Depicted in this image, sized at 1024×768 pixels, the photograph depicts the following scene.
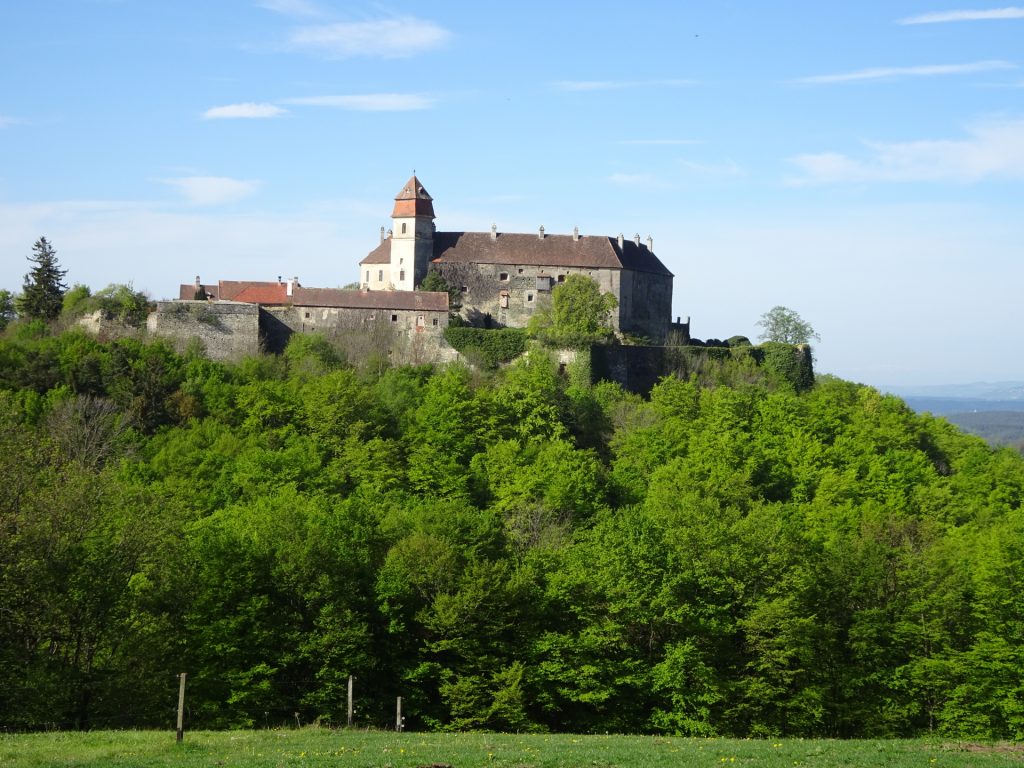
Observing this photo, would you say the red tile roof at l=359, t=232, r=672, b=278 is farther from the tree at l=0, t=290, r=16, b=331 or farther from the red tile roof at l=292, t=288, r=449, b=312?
the tree at l=0, t=290, r=16, b=331

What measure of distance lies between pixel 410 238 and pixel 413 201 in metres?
1.92

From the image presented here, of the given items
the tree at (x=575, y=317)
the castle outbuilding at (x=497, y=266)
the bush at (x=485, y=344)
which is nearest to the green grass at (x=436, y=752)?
the bush at (x=485, y=344)

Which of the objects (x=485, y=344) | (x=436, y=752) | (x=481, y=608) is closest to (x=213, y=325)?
(x=485, y=344)

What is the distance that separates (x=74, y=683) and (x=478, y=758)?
12.4m

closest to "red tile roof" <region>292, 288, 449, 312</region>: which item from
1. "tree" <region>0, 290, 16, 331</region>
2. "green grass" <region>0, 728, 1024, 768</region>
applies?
"tree" <region>0, 290, 16, 331</region>

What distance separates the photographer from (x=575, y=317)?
67.8 meters

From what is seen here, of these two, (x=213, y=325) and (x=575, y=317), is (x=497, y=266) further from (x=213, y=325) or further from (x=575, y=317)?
(x=213, y=325)

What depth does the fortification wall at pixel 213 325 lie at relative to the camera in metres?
64.8

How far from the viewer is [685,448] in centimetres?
6094

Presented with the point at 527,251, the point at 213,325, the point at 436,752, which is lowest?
the point at 436,752

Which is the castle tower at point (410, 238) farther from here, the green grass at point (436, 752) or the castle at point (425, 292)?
the green grass at point (436, 752)

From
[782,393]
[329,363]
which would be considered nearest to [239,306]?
[329,363]

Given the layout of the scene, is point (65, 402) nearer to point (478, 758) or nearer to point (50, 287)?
point (50, 287)

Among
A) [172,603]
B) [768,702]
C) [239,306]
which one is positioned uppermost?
[239,306]
